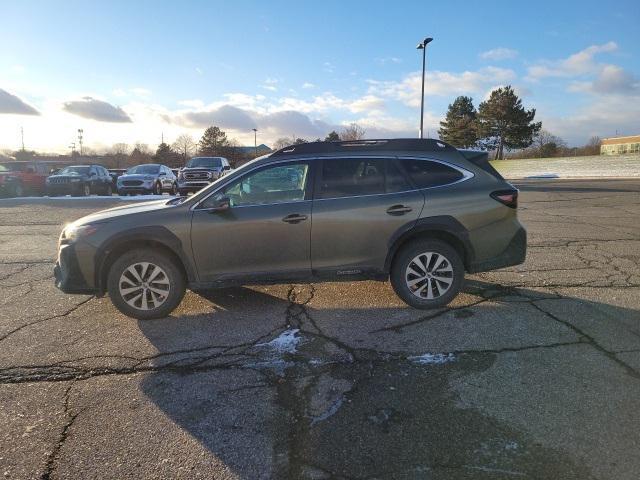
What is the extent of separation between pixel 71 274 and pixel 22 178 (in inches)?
853

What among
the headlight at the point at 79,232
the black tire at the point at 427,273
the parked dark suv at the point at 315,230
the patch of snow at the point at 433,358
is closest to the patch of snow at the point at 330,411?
the patch of snow at the point at 433,358

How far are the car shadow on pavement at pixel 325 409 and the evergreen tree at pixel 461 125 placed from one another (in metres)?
60.2

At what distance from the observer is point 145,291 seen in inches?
191

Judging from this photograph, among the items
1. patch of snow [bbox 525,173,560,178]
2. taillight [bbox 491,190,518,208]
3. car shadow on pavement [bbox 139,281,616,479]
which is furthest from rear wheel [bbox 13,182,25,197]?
patch of snow [bbox 525,173,560,178]

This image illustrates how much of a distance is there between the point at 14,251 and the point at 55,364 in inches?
239

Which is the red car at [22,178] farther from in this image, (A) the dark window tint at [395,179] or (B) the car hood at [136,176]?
(A) the dark window tint at [395,179]

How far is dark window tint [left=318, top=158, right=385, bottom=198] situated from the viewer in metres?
5.01

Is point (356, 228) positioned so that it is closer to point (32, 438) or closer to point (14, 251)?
point (32, 438)

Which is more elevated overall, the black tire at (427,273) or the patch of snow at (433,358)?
the black tire at (427,273)

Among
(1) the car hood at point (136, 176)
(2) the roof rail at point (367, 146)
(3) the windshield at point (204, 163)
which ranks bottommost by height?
(1) the car hood at point (136, 176)

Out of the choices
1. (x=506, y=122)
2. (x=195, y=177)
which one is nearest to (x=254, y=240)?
(x=195, y=177)

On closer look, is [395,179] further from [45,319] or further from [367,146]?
[45,319]

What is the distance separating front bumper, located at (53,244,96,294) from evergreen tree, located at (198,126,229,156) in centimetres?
7082

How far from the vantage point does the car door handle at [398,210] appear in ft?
16.3
